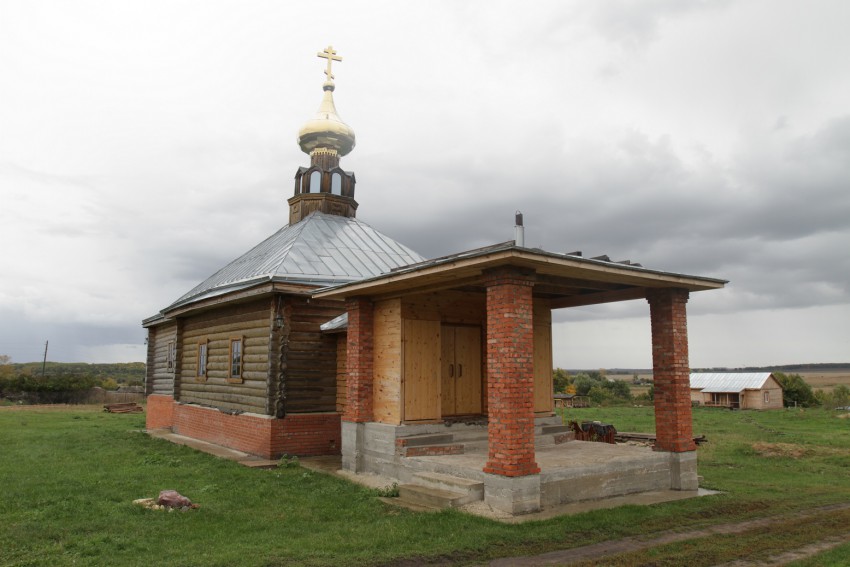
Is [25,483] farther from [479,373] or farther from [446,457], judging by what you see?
[479,373]

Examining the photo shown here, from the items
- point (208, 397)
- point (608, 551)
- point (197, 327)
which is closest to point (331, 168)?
point (197, 327)

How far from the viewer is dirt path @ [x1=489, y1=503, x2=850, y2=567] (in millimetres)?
6529

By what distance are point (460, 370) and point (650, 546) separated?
5.61 meters

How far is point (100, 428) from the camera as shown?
2175 cm

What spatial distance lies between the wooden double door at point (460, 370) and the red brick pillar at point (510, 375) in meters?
3.14

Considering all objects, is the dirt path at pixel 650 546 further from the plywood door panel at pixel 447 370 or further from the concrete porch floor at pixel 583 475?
the plywood door panel at pixel 447 370

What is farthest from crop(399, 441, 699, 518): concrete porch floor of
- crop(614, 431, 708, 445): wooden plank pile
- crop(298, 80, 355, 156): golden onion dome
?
crop(298, 80, 355, 156): golden onion dome

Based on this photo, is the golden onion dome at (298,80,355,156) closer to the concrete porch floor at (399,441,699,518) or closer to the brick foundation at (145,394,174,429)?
the brick foundation at (145,394,174,429)

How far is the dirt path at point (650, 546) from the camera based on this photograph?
21.4 ft

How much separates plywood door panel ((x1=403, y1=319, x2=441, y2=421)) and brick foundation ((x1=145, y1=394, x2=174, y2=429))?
11.9 meters

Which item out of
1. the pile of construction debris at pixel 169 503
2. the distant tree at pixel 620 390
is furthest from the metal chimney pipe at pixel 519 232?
the distant tree at pixel 620 390

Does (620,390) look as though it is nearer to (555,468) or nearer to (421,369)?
(421,369)

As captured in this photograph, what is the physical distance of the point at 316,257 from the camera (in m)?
16.8

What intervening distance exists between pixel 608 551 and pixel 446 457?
4063 millimetres
